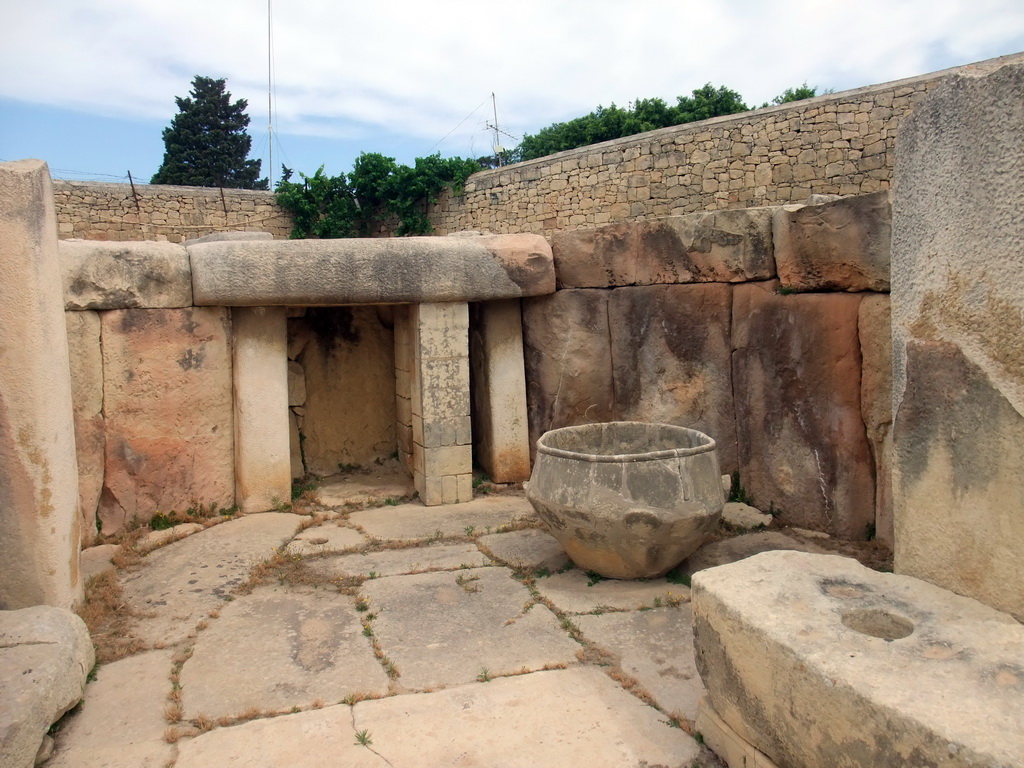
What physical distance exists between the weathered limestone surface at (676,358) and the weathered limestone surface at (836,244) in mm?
610

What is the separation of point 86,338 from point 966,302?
16.0 ft

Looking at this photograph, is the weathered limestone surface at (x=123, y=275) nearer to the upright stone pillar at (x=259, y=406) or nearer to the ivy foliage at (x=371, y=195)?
the upright stone pillar at (x=259, y=406)

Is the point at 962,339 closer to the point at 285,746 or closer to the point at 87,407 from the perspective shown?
the point at 285,746

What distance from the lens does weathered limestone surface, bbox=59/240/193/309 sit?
498cm

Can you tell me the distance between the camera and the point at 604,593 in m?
4.09

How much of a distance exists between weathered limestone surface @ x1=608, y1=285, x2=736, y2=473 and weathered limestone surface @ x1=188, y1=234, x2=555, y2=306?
84 cm

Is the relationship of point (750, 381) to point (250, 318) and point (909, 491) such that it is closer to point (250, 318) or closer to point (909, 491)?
point (909, 491)

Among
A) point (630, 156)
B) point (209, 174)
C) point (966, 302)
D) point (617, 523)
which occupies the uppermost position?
→ point (209, 174)

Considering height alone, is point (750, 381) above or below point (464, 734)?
above

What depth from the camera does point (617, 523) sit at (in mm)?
3898

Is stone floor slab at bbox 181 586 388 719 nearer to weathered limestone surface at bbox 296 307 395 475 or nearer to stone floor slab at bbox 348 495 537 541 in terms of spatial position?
stone floor slab at bbox 348 495 537 541

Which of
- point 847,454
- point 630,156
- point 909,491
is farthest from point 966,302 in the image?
point 630,156

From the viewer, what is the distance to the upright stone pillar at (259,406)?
18.6ft

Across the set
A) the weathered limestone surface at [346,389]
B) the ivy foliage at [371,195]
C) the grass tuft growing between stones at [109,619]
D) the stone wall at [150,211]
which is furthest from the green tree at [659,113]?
the grass tuft growing between stones at [109,619]
